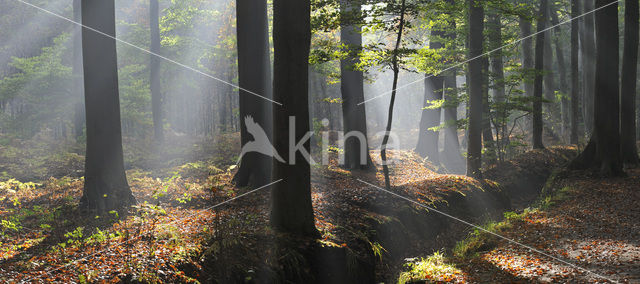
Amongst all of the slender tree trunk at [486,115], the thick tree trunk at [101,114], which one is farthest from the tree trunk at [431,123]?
the thick tree trunk at [101,114]

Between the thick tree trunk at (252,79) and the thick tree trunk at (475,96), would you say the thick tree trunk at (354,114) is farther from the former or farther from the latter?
the thick tree trunk at (252,79)

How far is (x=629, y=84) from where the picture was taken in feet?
42.8

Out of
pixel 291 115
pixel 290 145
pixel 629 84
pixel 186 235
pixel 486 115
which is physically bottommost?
pixel 186 235

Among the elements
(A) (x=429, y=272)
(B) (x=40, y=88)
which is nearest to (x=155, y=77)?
(B) (x=40, y=88)

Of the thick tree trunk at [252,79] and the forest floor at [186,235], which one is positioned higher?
the thick tree trunk at [252,79]

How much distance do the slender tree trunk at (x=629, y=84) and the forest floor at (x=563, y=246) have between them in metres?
2.90

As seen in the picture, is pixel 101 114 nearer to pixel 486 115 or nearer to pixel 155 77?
pixel 486 115

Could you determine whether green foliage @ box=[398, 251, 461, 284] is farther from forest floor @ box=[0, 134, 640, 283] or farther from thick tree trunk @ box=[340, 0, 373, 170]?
thick tree trunk @ box=[340, 0, 373, 170]

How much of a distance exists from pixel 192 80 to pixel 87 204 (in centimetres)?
2095

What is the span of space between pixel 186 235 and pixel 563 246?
6.27 meters

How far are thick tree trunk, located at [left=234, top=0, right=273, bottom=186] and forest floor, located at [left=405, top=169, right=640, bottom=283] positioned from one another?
4387mm

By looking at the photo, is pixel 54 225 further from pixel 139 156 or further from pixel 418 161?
pixel 418 161

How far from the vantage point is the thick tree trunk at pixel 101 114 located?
809 cm

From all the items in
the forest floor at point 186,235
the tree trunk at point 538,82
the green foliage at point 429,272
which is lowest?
the green foliage at point 429,272
